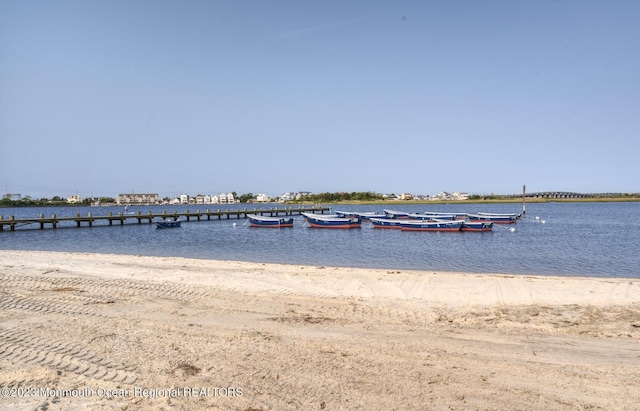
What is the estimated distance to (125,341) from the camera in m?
7.59

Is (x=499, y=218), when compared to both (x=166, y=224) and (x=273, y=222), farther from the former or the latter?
(x=166, y=224)

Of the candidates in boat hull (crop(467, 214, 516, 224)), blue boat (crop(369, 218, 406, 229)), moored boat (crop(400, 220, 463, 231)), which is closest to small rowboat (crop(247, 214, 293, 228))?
blue boat (crop(369, 218, 406, 229))

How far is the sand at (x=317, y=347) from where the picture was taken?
545 cm

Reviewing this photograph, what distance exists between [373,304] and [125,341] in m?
6.14

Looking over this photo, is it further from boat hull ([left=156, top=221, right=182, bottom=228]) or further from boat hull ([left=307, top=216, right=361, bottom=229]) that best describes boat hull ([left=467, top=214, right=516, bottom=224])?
boat hull ([left=156, top=221, right=182, bottom=228])

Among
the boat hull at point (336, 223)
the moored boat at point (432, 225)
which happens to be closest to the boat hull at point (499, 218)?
the moored boat at point (432, 225)

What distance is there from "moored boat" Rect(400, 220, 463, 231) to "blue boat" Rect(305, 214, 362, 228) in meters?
6.90

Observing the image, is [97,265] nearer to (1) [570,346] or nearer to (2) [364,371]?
(2) [364,371]

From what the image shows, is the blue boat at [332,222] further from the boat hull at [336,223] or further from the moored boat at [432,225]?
the moored boat at [432,225]

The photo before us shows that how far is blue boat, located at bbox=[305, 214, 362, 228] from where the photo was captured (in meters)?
52.3

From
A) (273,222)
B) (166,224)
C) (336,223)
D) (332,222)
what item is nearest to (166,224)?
(166,224)

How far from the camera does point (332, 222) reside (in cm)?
5272

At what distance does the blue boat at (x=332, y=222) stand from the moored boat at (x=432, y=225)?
6901mm

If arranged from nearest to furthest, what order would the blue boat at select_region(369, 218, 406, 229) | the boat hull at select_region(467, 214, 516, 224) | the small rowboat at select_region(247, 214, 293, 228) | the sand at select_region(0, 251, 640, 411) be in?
the sand at select_region(0, 251, 640, 411)
the blue boat at select_region(369, 218, 406, 229)
the small rowboat at select_region(247, 214, 293, 228)
the boat hull at select_region(467, 214, 516, 224)
